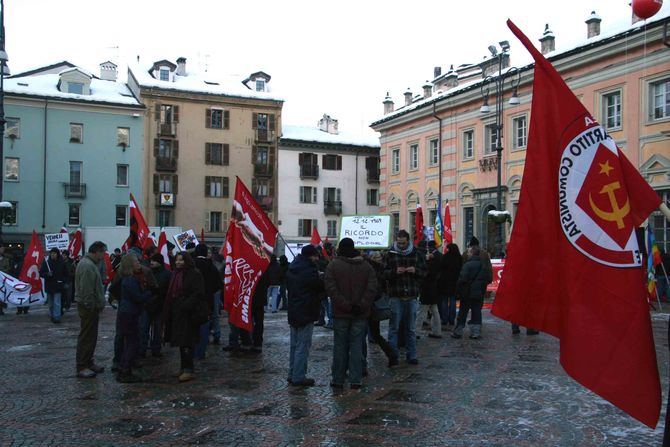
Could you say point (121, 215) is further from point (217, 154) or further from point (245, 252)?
point (245, 252)

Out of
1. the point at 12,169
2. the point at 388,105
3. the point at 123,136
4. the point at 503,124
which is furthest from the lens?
the point at 123,136

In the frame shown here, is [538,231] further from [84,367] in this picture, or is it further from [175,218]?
[175,218]

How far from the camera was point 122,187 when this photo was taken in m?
51.5

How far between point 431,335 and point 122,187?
137ft

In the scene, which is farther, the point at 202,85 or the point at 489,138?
the point at 202,85

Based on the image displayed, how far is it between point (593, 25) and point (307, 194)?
3021 cm

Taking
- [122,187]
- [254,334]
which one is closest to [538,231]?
[254,334]

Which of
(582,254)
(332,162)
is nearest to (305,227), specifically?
(332,162)

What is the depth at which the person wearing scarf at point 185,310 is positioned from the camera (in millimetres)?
9117

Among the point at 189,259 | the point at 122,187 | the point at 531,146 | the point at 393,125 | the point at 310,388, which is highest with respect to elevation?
the point at 393,125

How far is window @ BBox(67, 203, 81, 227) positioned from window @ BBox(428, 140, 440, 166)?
2529 centimetres

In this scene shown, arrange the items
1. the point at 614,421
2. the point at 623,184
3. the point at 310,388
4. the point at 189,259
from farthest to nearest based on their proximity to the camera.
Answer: the point at 189,259 → the point at 310,388 → the point at 614,421 → the point at 623,184

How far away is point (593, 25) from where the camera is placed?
30000 mm

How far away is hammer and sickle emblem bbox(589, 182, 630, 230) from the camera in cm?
383
